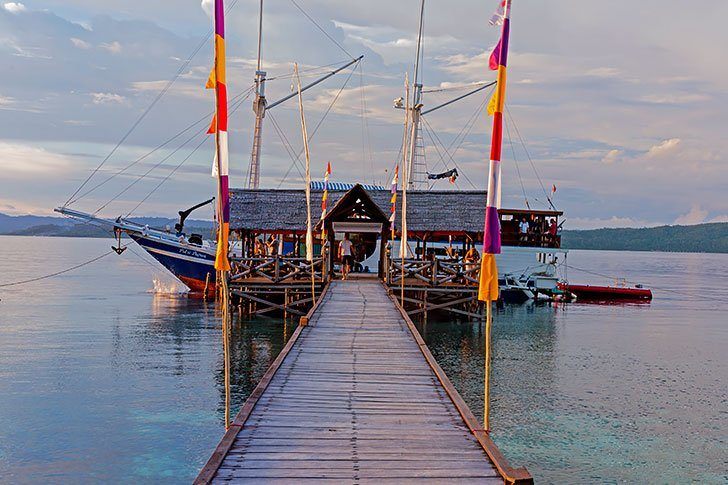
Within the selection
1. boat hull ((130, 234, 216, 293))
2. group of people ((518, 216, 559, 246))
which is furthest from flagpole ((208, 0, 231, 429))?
group of people ((518, 216, 559, 246))

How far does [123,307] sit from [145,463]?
32880 mm

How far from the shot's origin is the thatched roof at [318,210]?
35.3 m

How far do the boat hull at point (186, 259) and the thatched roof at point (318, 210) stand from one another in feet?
41.5

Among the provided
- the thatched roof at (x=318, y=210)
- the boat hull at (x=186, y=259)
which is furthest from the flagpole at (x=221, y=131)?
the boat hull at (x=186, y=259)

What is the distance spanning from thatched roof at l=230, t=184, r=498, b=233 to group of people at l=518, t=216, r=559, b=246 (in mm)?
15045

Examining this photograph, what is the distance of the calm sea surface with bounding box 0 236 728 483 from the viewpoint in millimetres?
14727

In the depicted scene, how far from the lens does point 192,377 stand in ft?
72.2

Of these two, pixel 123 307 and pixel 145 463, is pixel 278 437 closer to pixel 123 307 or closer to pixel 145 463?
pixel 145 463

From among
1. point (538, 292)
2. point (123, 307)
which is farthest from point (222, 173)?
point (538, 292)

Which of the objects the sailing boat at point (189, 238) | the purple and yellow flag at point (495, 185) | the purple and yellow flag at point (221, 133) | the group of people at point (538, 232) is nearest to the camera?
the purple and yellow flag at point (221, 133)

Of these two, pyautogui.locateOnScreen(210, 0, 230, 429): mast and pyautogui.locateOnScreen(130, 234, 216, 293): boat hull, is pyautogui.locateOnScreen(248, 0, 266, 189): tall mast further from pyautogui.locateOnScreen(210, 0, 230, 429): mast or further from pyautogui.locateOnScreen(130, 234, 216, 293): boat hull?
pyautogui.locateOnScreen(210, 0, 230, 429): mast

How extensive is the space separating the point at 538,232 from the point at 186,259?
24333 millimetres

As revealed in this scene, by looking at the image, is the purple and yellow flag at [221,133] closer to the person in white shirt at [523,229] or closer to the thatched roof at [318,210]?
the thatched roof at [318,210]

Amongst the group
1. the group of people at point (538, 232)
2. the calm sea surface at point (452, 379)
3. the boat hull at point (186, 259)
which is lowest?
the calm sea surface at point (452, 379)
